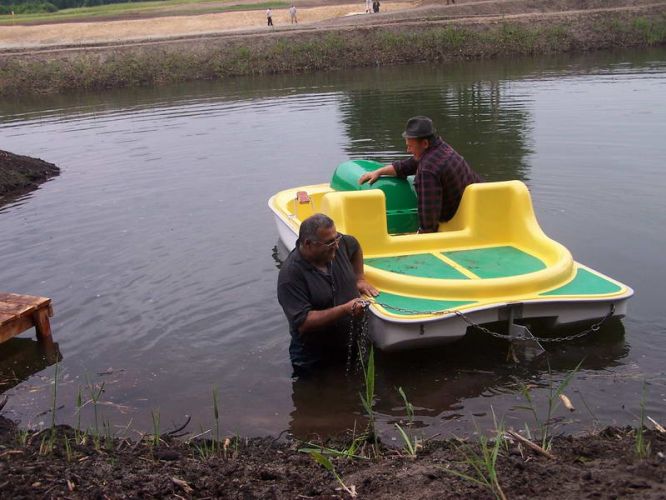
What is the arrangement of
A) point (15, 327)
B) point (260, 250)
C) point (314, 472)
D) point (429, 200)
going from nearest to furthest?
point (314, 472) → point (15, 327) → point (429, 200) → point (260, 250)

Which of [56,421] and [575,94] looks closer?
[56,421]

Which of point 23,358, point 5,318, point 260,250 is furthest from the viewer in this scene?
point 260,250

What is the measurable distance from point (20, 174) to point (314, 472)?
11.5 metres

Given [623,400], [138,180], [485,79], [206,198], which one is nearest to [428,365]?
[623,400]

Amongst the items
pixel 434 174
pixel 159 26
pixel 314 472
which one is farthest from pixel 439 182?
pixel 159 26

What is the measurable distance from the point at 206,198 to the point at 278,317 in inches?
200

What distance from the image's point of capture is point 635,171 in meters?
11.6

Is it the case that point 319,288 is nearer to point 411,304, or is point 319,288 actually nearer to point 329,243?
point 329,243

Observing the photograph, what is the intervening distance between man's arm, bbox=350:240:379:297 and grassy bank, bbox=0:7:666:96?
83.3 feet

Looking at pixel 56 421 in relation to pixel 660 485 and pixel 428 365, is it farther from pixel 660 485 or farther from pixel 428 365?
pixel 660 485

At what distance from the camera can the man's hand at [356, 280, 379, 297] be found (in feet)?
20.1

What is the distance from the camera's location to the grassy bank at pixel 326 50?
3012 centimetres

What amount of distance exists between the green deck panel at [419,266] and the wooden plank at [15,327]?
306cm

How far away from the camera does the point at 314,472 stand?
4293 mm
